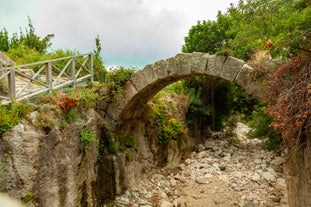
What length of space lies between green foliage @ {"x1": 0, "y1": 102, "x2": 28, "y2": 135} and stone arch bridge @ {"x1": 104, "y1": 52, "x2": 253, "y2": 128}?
290 cm

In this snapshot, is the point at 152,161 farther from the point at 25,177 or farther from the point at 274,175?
the point at 25,177

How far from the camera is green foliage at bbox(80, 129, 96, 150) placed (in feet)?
21.2

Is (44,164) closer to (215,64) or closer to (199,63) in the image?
(199,63)

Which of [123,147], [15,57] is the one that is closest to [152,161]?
[123,147]

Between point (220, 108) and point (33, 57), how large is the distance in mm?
6738

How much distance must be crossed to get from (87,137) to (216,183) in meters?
4.12

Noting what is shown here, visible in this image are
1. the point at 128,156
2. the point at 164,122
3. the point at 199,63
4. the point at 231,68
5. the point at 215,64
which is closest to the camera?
the point at 231,68

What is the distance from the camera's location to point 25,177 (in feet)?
16.7

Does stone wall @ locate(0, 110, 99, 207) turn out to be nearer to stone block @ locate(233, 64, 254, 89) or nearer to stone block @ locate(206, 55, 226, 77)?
stone block @ locate(206, 55, 226, 77)

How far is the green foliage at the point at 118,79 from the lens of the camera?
26.6 feet

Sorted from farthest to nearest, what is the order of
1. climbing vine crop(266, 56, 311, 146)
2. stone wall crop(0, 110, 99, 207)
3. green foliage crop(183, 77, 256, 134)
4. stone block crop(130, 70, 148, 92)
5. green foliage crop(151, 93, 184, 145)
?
green foliage crop(183, 77, 256, 134)
green foliage crop(151, 93, 184, 145)
stone block crop(130, 70, 148, 92)
stone wall crop(0, 110, 99, 207)
climbing vine crop(266, 56, 311, 146)

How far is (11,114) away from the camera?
17.2 ft

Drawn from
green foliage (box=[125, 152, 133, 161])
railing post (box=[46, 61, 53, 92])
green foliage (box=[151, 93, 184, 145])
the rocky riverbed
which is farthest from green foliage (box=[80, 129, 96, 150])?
green foliage (box=[151, 93, 184, 145])

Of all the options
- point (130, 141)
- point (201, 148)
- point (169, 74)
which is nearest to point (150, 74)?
point (169, 74)
